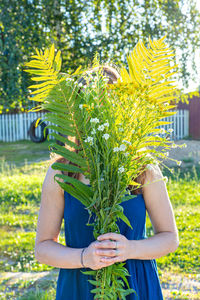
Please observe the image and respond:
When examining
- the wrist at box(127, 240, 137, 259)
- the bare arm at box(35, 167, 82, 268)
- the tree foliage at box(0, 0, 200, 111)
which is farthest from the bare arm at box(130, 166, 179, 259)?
the tree foliage at box(0, 0, 200, 111)

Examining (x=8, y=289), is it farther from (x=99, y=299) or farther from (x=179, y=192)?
(x=179, y=192)

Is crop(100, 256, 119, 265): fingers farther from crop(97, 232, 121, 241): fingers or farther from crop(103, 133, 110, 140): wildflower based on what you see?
crop(103, 133, 110, 140): wildflower

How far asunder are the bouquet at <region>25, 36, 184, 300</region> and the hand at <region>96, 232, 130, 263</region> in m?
0.03

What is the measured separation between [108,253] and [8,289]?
270 centimetres

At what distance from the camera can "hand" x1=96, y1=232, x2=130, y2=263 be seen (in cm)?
130

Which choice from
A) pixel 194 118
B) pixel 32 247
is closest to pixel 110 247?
pixel 32 247

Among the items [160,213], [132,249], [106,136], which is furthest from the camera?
[160,213]

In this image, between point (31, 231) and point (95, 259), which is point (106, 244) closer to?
point (95, 259)

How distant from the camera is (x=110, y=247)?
4.28ft

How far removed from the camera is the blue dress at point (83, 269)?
1.63 m

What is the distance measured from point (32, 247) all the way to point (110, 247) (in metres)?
3.67

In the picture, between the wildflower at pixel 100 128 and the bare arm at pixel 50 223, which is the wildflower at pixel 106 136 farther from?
the bare arm at pixel 50 223

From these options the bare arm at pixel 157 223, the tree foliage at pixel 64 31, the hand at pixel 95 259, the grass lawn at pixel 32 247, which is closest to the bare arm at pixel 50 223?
the grass lawn at pixel 32 247

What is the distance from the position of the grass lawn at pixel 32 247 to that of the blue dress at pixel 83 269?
27cm
